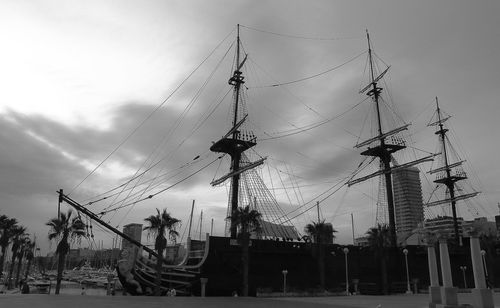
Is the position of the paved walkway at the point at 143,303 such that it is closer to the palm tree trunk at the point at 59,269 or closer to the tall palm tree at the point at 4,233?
the palm tree trunk at the point at 59,269

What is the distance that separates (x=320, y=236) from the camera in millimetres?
36281

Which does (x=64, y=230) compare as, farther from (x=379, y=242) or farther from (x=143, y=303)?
(x=379, y=242)

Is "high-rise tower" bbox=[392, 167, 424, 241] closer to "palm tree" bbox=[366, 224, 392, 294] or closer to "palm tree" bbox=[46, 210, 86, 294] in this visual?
"palm tree" bbox=[366, 224, 392, 294]

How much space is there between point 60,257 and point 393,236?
3635 cm

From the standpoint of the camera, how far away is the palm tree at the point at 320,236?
117 ft

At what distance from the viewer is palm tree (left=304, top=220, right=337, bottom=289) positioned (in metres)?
35.7

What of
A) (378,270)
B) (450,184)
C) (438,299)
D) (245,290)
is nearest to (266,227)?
(378,270)

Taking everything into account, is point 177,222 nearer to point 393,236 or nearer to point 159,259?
point 159,259

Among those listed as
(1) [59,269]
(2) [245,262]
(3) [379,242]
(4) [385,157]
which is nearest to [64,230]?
(1) [59,269]

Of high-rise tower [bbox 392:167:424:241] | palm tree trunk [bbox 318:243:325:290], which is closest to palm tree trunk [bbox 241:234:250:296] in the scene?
palm tree trunk [bbox 318:243:325:290]

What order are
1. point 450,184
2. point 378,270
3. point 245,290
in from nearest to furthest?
point 245,290, point 378,270, point 450,184

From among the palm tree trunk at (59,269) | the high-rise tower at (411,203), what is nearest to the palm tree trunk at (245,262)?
the palm tree trunk at (59,269)

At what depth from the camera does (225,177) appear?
45.2 meters

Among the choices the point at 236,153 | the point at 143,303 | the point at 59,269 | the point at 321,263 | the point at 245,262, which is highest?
the point at 236,153
